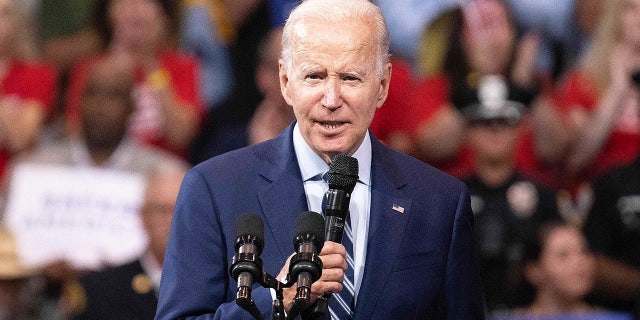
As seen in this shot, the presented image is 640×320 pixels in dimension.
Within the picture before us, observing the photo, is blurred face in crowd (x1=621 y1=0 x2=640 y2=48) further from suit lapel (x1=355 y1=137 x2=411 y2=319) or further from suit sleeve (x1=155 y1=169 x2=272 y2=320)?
suit sleeve (x1=155 y1=169 x2=272 y2=320)

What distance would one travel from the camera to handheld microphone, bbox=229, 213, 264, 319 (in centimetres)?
195

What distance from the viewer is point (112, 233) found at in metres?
5.63

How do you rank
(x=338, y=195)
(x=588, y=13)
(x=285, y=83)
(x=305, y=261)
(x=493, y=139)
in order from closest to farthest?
(x=305, y=261) → (x=338, y=195) → (x=285, y=83) → (x=493, y=139) → (x=588, y=13)

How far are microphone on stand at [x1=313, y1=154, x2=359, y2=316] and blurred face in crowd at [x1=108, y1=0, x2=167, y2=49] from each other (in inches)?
150

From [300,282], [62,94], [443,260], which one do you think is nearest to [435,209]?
[443,260]

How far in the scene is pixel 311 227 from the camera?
6.55ft

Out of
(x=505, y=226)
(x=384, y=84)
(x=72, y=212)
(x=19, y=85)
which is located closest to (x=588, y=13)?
(x=505, y=226)

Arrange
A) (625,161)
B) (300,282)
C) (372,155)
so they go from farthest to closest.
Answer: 1. (625,161)
2. (372,155)
3. (300,282)

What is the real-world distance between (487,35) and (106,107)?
194 centimetres

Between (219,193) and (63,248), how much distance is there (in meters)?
3.46

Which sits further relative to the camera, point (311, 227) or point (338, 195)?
point (338, 195)

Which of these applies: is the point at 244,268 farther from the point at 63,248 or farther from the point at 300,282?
the point at 63,248

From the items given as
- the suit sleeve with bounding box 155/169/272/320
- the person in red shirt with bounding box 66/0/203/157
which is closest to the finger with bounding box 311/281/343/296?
the suit sleeve with bounding box 155/169/272/320

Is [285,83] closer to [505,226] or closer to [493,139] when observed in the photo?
[505,226]
